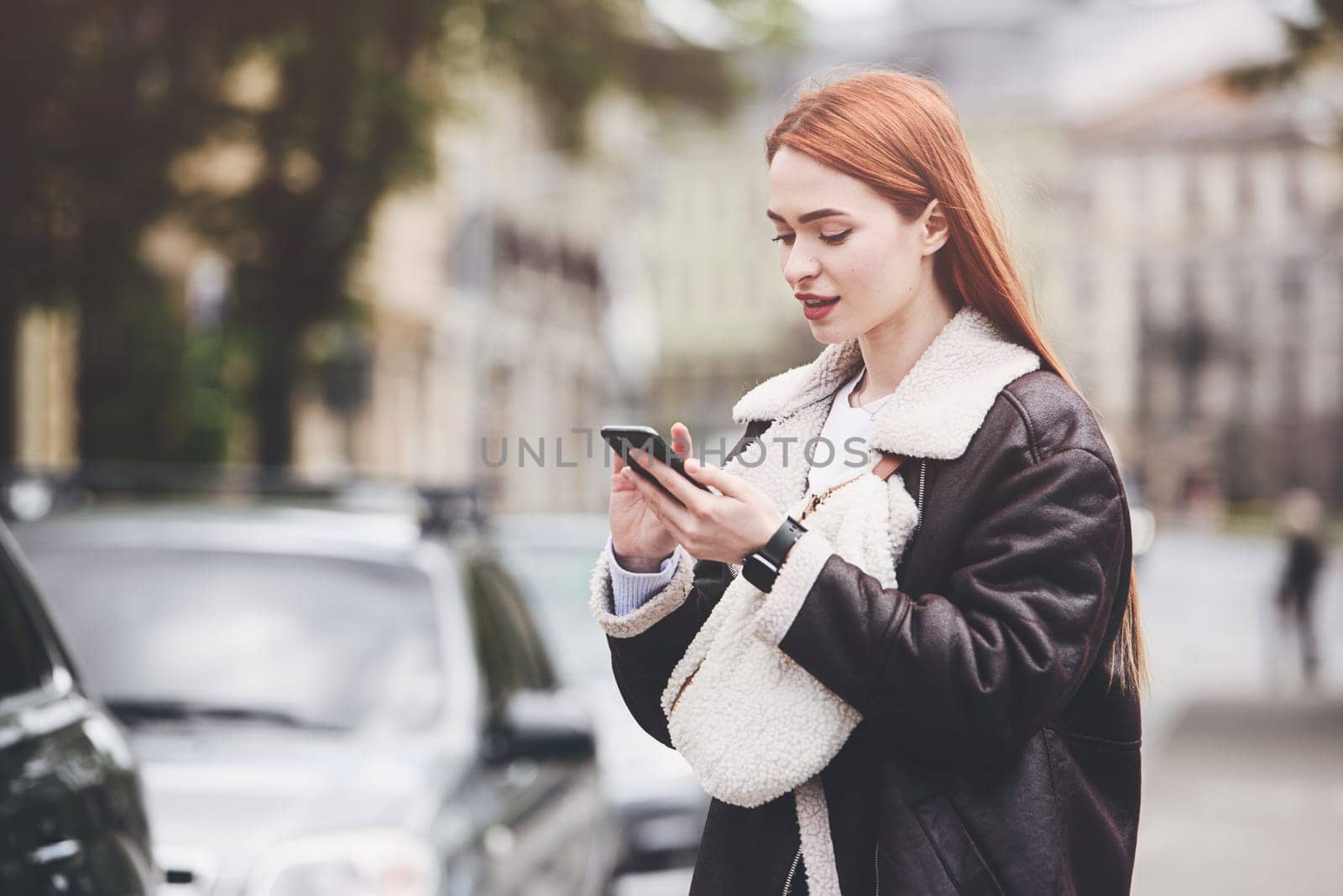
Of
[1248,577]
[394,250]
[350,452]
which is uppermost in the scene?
[394,250]

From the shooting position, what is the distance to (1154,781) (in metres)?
12.8

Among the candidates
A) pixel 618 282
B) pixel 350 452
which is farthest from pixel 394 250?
pixel 618 282

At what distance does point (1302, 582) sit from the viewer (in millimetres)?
20641

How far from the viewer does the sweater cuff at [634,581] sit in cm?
229

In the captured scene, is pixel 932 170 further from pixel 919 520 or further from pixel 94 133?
pixel 94 133

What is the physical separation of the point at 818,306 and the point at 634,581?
387 millimetres

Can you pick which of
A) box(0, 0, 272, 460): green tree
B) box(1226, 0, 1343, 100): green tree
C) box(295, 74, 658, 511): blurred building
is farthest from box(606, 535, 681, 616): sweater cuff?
box(295, 74, 658, 511): blurred building

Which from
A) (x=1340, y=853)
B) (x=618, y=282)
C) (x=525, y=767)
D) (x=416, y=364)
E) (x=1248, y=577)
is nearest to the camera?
(x=525, y=767)

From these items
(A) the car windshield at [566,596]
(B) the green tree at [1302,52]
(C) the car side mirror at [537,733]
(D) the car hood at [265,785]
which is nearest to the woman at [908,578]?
(D) the car hood at [265,785]

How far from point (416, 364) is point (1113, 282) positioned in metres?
40.3

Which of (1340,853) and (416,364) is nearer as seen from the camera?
(1340,853)

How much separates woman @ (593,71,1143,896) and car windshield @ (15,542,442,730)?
106 inches

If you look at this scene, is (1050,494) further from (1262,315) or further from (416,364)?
(1262,315)

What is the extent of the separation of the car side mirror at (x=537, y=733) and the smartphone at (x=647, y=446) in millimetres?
2781
